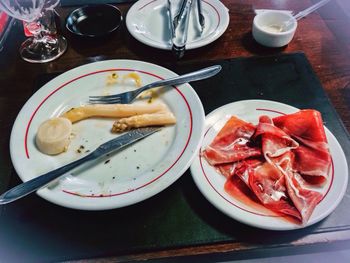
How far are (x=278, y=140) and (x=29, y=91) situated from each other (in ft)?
2.41

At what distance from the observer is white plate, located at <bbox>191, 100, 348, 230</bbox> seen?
71 cm

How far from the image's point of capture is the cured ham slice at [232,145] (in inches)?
31.9

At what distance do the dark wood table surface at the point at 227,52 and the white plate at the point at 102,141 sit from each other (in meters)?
0.15

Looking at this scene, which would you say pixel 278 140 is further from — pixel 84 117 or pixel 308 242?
pixel 84 117

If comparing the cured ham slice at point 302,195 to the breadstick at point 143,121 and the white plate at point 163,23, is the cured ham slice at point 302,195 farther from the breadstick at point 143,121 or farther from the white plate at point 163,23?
the white plate at point 163,23

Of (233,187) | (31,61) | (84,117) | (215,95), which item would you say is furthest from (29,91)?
(233,187)

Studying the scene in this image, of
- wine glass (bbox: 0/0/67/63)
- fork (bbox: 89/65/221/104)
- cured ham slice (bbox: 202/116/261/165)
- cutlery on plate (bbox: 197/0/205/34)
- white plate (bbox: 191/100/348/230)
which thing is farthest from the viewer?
cutlery on plate (bbox: 197/0/205/34)

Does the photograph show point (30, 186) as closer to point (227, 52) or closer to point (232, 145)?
point (232, 145)

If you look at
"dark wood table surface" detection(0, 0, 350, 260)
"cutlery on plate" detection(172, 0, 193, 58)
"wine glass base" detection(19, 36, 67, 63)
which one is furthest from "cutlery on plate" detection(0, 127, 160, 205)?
"wine glass base" detection(19, 36, 67, 63)

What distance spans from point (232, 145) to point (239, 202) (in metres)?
0.16

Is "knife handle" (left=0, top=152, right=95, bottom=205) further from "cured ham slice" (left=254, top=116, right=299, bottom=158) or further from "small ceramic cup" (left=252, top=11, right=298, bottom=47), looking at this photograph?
"small ceramic cup" (left=252, top=11, right=298, bottom=47)

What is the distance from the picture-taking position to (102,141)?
0.86 metres

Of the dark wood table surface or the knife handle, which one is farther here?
the dark wood table surface

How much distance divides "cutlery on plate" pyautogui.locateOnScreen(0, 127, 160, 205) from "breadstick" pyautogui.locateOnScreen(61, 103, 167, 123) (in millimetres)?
62
